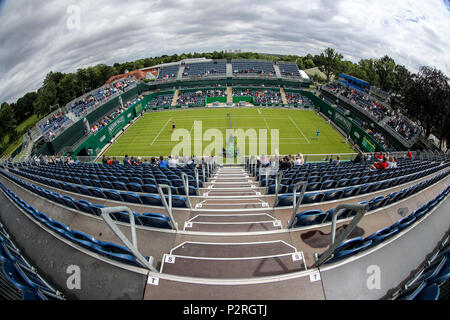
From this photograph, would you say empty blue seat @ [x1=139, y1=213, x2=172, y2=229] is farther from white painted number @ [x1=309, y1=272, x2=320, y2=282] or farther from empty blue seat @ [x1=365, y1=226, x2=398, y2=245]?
empty blue seat @ [x1=365, y1=226, x2=398, y2=245]

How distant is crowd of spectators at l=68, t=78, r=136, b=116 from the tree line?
3.04 metres

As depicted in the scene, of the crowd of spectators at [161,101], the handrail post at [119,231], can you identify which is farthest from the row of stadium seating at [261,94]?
the handrail post at [119,231]

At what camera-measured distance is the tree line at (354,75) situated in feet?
77.5

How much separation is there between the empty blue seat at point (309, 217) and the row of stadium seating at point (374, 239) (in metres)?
0.83

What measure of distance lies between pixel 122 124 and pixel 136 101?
8.78 meters

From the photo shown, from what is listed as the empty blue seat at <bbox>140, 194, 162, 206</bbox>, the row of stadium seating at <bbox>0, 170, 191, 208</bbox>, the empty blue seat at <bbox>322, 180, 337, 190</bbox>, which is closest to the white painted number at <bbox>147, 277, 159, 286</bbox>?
the row of stadium seating at <bbox>0, 170, 191, 208</bbox>

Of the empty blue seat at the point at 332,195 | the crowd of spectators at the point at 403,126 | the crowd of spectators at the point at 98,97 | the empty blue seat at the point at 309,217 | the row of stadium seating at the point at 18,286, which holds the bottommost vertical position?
the row of stadium seating at the point at 18,286

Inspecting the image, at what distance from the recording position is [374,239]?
342 cm

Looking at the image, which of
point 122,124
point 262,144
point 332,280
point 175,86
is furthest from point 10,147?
point 332,280

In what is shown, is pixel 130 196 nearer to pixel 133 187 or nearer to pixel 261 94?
pixel 133 187

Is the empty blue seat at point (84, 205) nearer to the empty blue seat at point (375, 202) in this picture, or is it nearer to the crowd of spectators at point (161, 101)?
the empty blue seat at point (375, 202)

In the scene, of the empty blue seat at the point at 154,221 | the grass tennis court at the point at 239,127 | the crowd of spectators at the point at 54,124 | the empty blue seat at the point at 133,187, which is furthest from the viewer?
the grass tennis court at the point at 239,127
